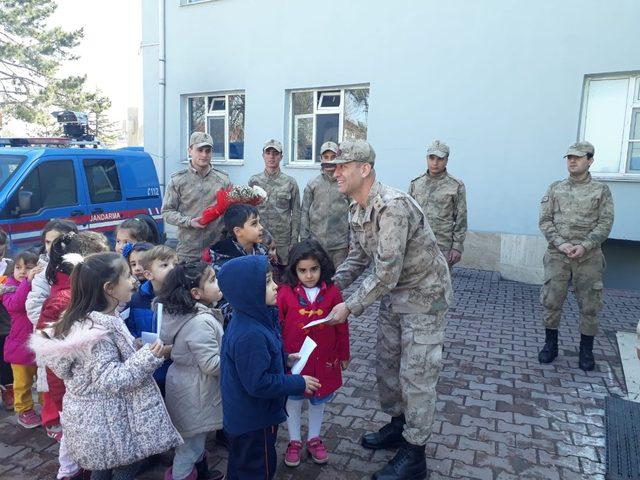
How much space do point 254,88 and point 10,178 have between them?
17.2ft

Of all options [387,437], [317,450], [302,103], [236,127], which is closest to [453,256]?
[387,437]

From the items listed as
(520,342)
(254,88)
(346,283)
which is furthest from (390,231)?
(254,88)

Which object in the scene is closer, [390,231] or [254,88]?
[390,231]

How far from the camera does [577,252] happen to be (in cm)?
463

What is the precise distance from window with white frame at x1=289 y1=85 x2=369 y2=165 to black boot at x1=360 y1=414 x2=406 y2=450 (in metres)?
6.96

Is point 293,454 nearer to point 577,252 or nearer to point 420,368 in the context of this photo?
point 420,368

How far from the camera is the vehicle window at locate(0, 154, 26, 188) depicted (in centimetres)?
650

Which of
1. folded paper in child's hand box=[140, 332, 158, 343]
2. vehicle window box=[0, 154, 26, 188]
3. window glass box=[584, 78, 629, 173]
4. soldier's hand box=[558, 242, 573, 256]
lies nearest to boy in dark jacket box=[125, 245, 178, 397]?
folded paper in child's hand box=[140, 332, 158, 343]

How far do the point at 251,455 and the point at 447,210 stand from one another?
363 cm

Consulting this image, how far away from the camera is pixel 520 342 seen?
5.55 meters

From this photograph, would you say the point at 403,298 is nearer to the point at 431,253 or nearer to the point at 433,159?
the point at 431,253

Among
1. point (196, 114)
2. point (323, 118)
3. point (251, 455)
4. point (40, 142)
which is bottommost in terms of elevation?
point (251, 455)

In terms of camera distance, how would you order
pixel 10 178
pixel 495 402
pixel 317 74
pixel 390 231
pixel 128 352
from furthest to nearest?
pixel 317 74, pixel 10 178, pixel 495 402, pixel 390 231, pixel 128 352

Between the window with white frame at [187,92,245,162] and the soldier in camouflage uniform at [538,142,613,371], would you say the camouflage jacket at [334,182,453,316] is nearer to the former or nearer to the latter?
the soldier in camouflage uniform at [538,142,613,371]
